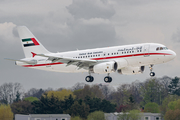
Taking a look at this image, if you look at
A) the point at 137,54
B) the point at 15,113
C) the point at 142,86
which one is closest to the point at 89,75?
the point at 137,54

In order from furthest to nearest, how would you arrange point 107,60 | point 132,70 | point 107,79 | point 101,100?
point 101,100 < point 132,70 < point 107,79 < point 107,60

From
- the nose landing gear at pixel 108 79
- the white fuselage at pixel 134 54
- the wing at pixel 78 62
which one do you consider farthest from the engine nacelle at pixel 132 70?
the wing at pixel 78 62

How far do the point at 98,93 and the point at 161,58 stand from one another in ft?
332

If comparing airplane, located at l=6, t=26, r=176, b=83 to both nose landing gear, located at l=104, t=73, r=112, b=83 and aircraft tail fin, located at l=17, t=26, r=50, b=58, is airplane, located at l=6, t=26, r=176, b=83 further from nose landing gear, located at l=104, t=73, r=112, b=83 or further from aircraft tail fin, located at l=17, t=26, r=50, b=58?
aircraft tail fin, located at l=17, t=26, r=50, b=58

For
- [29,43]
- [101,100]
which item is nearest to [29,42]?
[29,43]

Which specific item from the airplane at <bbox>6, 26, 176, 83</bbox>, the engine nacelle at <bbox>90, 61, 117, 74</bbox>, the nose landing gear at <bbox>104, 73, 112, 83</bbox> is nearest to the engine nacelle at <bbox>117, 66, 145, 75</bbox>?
the airplane at <bbox>6, 26, 176, 83</bbox>

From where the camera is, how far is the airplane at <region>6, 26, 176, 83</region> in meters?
65.2

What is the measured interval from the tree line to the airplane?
46473 mm

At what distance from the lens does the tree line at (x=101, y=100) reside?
122312mm

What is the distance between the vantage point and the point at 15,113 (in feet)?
436

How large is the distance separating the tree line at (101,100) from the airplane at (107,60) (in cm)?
4647

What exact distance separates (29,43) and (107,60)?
2047cm

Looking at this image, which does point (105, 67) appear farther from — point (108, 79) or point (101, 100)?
point (101, 100)

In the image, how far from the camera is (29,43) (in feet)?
263
